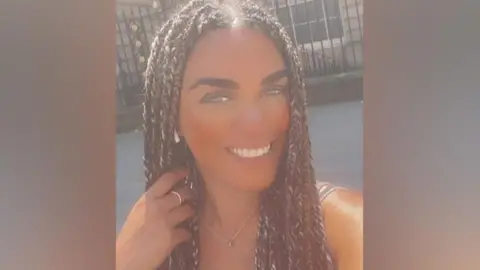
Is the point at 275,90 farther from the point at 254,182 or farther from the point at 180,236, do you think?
the point at 180,236

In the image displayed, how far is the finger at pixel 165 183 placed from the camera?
151 cm

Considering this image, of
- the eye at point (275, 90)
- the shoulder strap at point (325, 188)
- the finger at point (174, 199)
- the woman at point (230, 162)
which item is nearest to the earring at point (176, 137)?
the woman at point (230, 162)

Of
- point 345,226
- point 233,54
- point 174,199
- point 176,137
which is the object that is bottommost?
point 345,226

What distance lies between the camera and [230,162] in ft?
4.87

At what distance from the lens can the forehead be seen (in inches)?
57.4

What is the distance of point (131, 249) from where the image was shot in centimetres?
153

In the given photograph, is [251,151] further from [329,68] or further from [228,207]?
[329,68]

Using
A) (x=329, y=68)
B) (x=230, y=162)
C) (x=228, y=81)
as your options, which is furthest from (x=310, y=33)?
(x=230, y=162)

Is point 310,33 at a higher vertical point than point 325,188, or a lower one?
higher

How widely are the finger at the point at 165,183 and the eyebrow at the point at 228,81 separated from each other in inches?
7.6

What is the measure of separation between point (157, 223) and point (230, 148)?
23 cm
